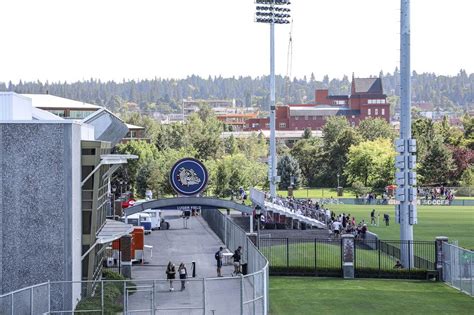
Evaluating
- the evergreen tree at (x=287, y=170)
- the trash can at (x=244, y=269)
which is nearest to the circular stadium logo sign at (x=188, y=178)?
the trash can at (x=244, y=269)

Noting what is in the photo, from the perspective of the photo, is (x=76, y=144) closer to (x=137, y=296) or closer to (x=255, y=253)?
(x=137, y=296)

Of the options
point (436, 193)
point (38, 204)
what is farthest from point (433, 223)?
point (38, 204)

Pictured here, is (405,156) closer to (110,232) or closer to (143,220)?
(110,232)

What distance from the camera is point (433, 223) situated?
74000mm

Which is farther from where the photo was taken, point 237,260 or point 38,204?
point 237,260

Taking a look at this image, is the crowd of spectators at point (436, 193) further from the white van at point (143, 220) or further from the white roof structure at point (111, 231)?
the white roof structure at point (111, 231)

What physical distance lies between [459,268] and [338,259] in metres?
9.29

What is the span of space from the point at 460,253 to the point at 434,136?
94265mm

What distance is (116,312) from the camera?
30953 millimetres

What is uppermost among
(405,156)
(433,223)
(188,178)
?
(405,156)

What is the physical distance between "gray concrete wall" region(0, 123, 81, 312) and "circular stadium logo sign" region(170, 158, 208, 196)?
1973 centimetres

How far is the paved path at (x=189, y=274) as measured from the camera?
96.9 ft

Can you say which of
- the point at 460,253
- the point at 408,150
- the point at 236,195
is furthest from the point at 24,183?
the point at 236,195

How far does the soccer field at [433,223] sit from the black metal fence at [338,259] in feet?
19.9
